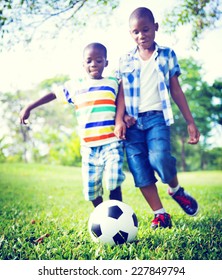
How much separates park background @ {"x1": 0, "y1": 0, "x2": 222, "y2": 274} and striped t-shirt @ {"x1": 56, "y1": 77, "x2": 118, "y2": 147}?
8.0 inches

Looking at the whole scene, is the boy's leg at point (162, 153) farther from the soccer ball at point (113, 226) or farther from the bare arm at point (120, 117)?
the soccer ball at point (113, 226)

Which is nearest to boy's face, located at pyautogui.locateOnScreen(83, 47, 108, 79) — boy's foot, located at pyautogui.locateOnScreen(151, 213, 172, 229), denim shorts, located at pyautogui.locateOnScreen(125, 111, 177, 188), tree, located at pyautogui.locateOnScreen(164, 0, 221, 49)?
denim shorts, located at pyautogui.locateOnScreen(125, 111, 177, 188)

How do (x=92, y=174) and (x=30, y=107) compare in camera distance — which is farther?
(x=30, y=107)

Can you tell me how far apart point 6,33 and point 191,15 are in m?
1.37

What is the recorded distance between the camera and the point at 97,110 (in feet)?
7.58

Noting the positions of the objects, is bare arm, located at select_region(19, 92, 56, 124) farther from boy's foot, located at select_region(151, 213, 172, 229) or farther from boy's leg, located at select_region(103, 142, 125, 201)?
boy's foot, located at select_region(151, 213, 172, 229)

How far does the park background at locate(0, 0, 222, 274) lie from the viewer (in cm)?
196

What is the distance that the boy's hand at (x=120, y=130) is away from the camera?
2.23m

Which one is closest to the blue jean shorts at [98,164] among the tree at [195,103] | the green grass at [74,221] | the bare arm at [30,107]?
the green grass at [74,221]

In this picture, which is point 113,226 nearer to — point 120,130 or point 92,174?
point 92,174

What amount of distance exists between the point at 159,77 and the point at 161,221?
889 millimetres

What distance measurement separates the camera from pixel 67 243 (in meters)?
1.98

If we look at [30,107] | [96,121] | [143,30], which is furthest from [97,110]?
[143,30]

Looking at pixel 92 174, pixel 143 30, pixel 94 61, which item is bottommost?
pixel 92 174
